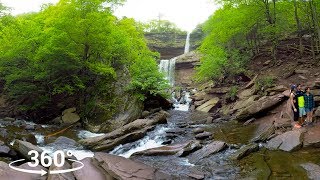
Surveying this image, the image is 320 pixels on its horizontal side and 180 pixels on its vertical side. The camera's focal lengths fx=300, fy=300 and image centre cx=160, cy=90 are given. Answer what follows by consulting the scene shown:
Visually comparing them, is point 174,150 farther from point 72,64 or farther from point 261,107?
point 72,64

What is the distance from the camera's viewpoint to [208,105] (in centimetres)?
2792

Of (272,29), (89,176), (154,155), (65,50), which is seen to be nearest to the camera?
(89,176)

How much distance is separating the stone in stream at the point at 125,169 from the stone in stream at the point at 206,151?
2.47m

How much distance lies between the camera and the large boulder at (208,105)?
27283 mm

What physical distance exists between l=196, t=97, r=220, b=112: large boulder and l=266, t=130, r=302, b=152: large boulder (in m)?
14.1

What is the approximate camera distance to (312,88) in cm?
1844

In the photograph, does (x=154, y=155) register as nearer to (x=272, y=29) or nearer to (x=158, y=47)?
(x=272, y=29)

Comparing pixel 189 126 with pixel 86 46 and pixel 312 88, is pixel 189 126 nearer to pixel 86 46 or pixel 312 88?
pixel 312 88

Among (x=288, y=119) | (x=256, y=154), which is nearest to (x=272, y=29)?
(x=288, y=119)

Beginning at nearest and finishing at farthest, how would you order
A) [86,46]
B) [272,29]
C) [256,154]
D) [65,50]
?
[256,154] → [65,50] → [86,46] → [272,29]

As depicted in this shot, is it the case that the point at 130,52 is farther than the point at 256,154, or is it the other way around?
the point at 130,52

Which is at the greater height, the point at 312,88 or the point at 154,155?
the point at 312,88

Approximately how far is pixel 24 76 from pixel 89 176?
1725 cm

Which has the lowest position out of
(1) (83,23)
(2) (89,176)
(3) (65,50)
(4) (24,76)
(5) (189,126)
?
(5) (189,126)
